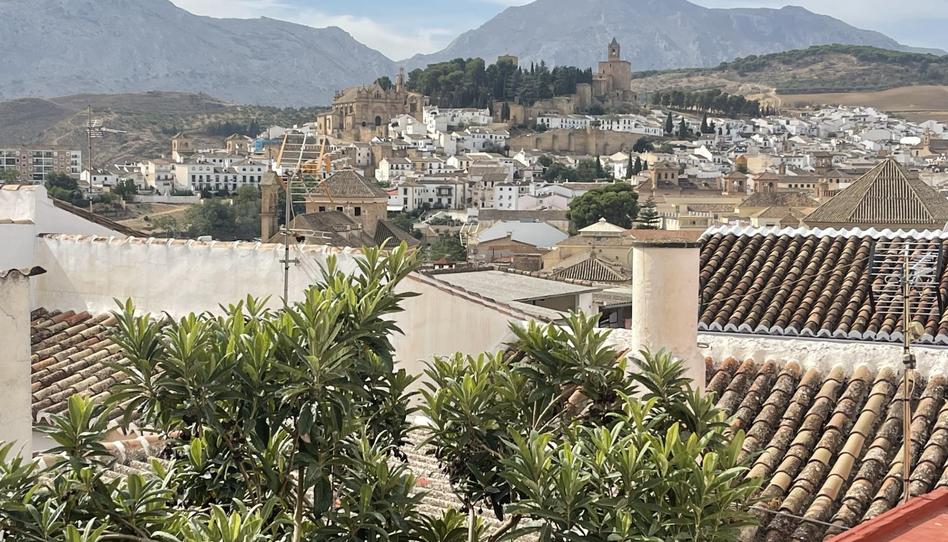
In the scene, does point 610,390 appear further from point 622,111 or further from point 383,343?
point 622,111

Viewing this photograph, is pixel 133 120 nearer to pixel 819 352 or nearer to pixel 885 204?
pixel 885 204

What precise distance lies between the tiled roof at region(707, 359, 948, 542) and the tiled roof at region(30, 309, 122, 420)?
3101 millimetres

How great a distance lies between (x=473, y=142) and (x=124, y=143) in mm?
38724

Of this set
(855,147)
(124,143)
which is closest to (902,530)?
(855,147)

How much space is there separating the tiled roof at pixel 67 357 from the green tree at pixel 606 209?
52.6m

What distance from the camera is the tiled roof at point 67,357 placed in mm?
6629

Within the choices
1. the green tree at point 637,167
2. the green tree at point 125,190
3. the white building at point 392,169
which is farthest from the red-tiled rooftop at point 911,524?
the white building at point 392,169

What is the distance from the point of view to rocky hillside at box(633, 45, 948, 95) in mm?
168375

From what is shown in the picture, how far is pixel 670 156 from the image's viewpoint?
100875 mm

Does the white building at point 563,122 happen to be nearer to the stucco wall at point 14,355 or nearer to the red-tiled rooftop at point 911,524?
the red-tiled rooftop at point 911,524

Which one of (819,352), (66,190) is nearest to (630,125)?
(66,190)

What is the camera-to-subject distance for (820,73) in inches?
6934

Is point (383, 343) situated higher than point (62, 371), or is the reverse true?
point (383, 343)

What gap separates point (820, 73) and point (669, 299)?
17913 cm
